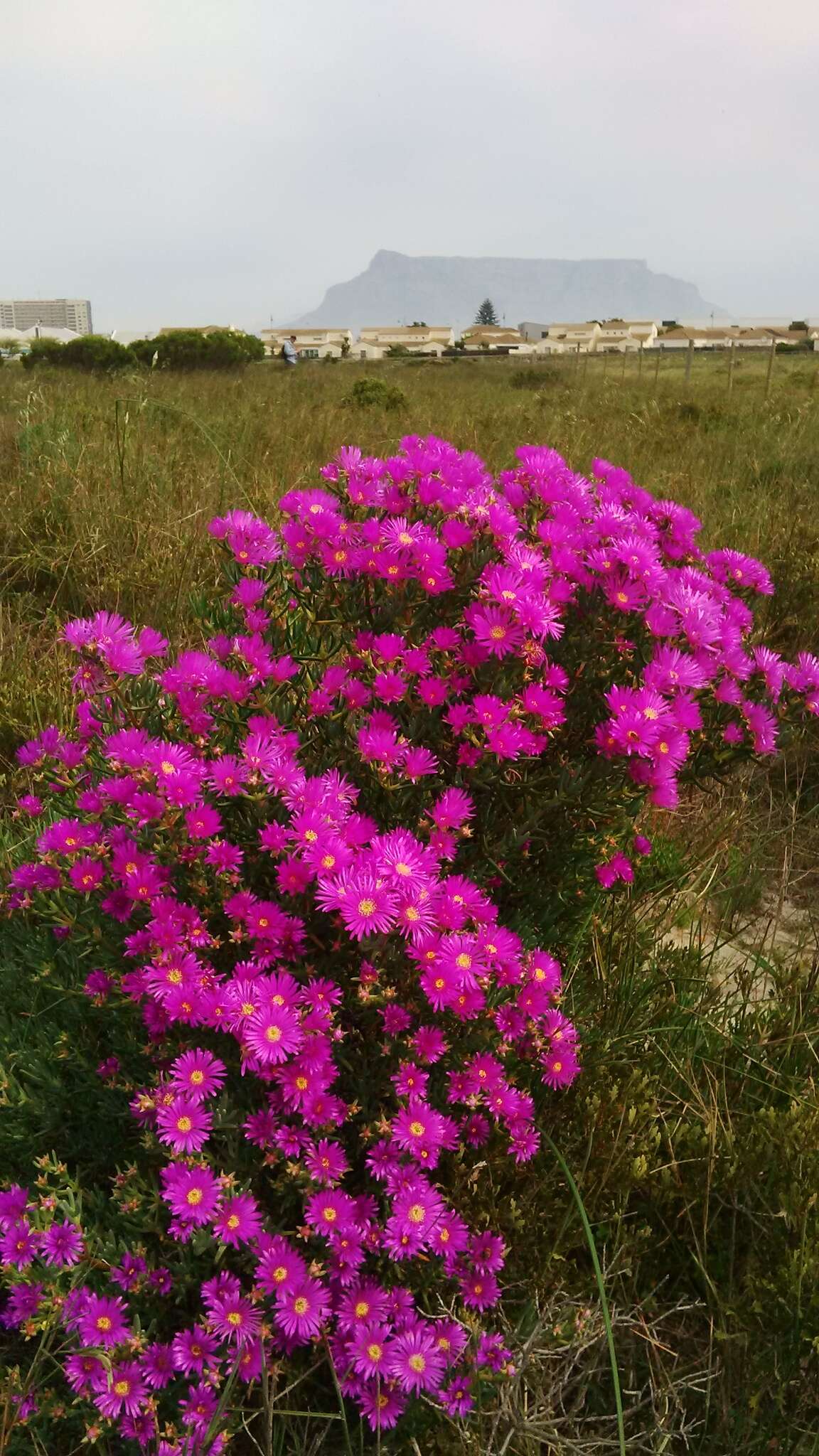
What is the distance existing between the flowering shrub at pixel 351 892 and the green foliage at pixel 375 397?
866 cm

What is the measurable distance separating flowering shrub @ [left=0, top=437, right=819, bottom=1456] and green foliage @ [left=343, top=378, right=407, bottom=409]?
28.4 ft

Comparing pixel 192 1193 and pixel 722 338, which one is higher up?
pixel 722 338

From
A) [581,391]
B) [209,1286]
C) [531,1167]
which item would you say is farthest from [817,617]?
[581,391]

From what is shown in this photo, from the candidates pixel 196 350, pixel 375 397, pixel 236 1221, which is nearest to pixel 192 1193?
pixel 236 1221

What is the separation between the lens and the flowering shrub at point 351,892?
1.33 metres

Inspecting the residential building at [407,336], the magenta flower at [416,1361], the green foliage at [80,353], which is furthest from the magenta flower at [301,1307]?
the residential building at [407,336]

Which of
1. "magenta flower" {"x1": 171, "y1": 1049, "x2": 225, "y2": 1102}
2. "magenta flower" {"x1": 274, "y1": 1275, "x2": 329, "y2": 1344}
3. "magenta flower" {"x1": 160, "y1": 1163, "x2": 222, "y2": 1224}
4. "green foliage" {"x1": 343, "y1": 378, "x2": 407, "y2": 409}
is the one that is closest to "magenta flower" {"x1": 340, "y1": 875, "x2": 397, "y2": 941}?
"magenta flower" {"x1": 171, "y1": 1049, "x2": 225, "y2": 1102}

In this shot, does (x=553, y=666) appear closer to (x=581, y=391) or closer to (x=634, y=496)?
(x=634, y=496)

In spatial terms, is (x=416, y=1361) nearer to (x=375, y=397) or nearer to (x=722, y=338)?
(x=375, y=397)

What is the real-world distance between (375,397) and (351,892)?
33.7ft

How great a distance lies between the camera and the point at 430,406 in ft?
34.6

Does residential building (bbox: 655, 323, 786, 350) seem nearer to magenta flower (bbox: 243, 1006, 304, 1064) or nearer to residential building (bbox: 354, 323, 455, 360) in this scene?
residential building (bbox: 354, 323, 455, 360)

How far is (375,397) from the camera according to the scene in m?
10.7

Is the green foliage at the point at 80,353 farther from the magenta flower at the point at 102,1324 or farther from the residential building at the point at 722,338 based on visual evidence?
the residential building at the point at 722,338
